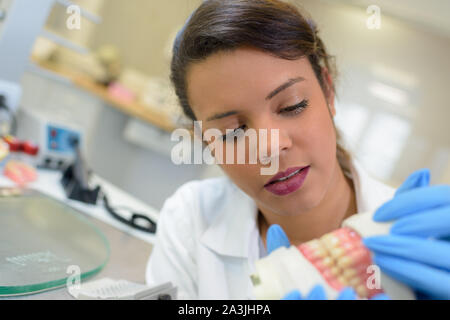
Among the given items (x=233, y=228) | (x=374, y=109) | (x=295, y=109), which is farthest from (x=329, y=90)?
(x=374, y=109)

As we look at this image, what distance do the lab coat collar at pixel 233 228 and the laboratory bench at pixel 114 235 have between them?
6.8 inches

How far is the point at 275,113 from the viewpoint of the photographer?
57cm

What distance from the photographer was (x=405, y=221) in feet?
1.13

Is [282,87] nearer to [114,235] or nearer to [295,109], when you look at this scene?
[295,109]

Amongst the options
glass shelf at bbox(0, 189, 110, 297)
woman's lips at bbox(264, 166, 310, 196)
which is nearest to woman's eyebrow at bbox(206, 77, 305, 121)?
woman's lips at bbox(264, 166, 310, 196)

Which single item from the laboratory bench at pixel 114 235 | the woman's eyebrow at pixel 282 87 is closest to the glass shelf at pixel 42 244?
the laboratory bench at pixel 114 235

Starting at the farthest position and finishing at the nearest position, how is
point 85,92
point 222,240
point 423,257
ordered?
point 85,92
point 222,240
point 423,257

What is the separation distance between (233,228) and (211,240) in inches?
2.4

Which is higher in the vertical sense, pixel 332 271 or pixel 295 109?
pixel 295 109

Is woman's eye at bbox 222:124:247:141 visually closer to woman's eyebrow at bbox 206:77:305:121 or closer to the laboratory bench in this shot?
woman's eyebrow at bbox 206:77:305:121

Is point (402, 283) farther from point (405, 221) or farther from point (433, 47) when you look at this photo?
point (433, 47)

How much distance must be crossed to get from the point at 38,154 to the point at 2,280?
2.50 feet

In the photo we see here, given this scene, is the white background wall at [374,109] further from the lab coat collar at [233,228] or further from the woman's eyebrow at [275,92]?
the woman's eyebrow at [275,92]

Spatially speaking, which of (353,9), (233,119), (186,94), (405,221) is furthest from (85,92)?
(405,221)
